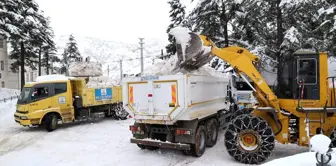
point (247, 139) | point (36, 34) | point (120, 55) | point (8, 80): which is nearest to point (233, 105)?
point (247, 139)

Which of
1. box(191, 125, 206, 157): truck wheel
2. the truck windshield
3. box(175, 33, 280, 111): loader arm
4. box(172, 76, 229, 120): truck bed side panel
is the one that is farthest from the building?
box(191, 125, 206, 157): truck wheel

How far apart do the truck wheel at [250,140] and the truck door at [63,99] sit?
9.01m

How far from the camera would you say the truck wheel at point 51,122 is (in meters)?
13.4

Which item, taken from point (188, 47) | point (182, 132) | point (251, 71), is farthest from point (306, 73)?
point (182, 132)

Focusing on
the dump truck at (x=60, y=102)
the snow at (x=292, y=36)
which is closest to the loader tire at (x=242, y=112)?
the snow at (x=292, y=36)

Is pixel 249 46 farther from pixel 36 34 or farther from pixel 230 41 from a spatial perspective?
pixel 36 34

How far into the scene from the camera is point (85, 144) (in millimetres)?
10562

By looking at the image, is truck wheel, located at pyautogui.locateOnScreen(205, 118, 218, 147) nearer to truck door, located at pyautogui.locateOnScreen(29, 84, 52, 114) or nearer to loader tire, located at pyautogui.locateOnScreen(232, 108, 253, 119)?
loader tire, located at pyautogui.locateOnScreen(232, 108, 253, 119)

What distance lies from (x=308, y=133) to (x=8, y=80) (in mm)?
43823

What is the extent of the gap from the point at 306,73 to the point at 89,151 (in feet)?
21.9

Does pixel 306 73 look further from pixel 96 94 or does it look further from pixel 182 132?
pixel 96 94

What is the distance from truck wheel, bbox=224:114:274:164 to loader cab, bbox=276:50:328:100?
121 centimetres

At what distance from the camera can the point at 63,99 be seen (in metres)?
14.1

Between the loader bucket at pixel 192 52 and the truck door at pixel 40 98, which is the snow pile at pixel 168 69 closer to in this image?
the loader bucket at pixel 192 52
